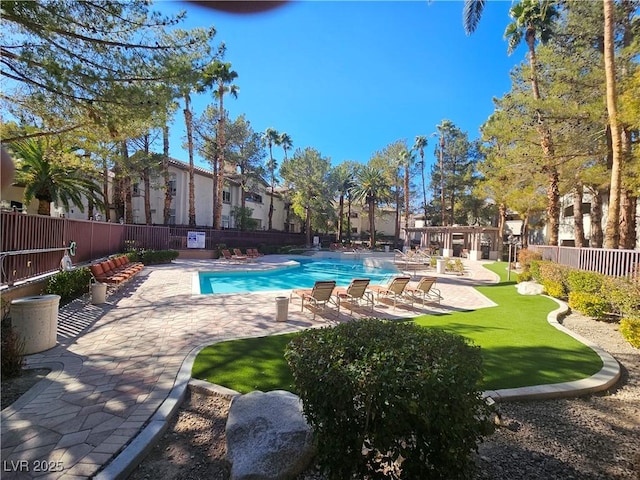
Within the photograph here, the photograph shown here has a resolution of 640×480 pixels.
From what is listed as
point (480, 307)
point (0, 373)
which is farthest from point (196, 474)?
point (480, 307)

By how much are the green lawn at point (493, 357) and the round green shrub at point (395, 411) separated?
1701 mm

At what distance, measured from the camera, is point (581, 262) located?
38.6ft

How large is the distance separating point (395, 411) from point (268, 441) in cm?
130

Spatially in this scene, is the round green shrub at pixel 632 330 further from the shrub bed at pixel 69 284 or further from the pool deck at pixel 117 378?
the shrub bed at pixel 69 284

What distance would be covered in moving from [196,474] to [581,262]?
14236 millimetres

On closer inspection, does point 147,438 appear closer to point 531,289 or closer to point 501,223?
point 531,289

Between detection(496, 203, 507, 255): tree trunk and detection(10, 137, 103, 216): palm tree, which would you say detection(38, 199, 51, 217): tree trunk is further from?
detection(496, 203, 507, 255): tree trunk

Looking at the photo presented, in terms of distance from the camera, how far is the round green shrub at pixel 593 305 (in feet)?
27.2

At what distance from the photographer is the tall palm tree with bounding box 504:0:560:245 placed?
14406mm

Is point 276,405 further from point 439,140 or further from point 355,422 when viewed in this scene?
point 439,140

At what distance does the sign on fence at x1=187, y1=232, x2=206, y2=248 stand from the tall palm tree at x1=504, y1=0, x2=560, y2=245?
23.1m

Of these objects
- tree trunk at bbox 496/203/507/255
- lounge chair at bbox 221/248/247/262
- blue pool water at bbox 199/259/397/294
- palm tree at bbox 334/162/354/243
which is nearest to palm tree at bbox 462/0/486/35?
blue pool water at bbox 199/259/397/294

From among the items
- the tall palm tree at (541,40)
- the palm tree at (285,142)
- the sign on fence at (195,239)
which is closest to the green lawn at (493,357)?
the tall palm tree at (541,40)

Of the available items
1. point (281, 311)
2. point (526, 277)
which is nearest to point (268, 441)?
point (281, 311)
